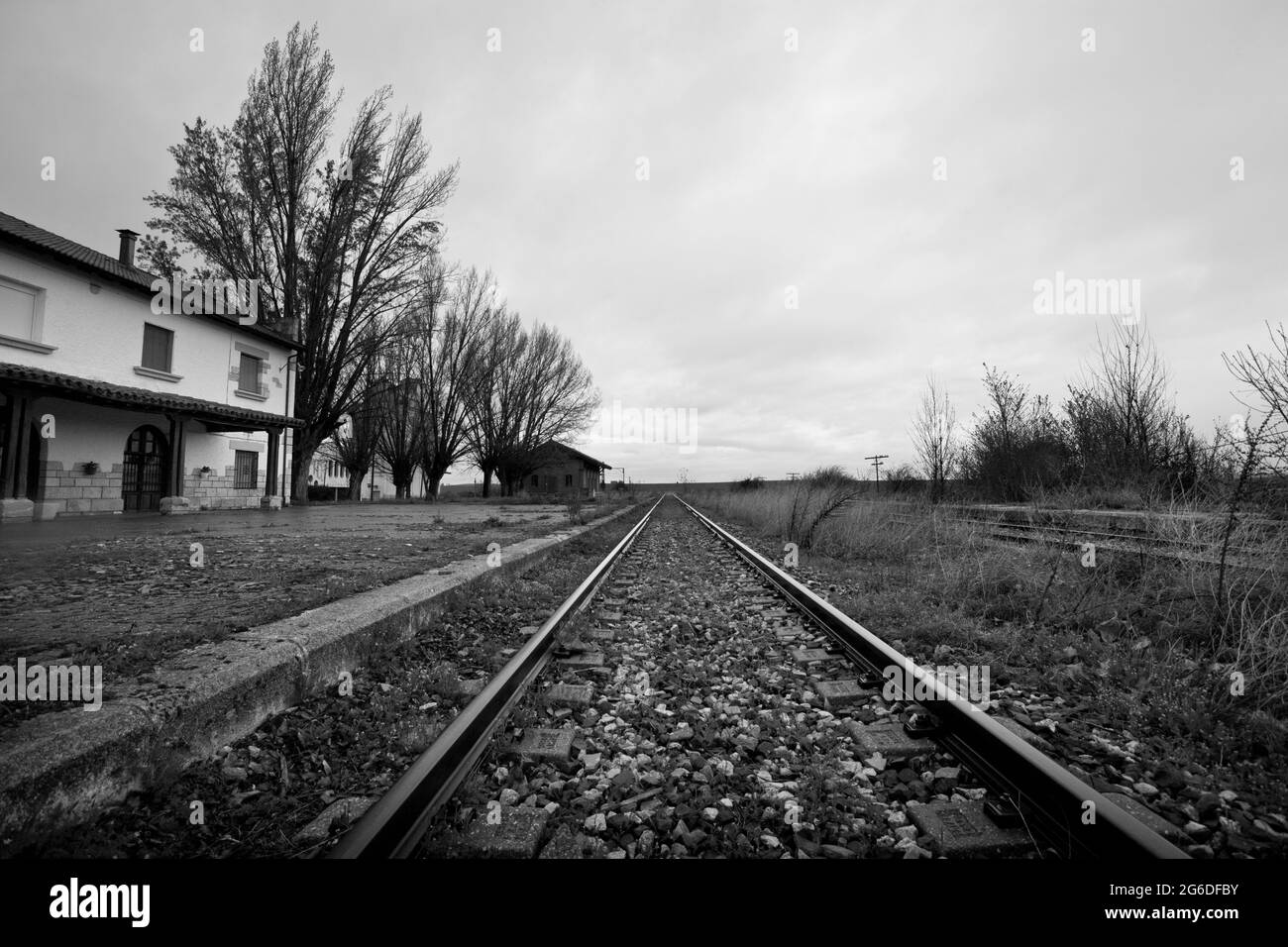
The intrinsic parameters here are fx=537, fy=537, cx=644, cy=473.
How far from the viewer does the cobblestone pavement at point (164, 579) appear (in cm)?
315

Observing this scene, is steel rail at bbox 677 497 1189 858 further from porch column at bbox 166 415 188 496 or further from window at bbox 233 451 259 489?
window at bbox 233 451 259 489

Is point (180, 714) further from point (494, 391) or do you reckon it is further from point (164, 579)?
point (494, 391)

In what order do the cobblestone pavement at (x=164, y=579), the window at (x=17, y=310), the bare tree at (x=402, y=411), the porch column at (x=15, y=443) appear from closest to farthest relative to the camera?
the cobblestone pavement at (x=164, y=579) < the porch column at (x=15, y=443) < the window at (x=17, y=310) < the bare tree at (x=402, y=411)

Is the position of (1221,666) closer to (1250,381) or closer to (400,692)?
(1250,381)

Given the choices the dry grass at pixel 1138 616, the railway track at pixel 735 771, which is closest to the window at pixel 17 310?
the railway track at pixel 735 771

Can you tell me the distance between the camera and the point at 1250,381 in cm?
492

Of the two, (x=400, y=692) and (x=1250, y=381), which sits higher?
(x=1250, y=381)

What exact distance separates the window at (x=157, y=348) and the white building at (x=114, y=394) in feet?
0.11

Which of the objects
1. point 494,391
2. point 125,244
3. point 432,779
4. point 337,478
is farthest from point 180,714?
point 337,478

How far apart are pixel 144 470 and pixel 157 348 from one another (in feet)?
12.6

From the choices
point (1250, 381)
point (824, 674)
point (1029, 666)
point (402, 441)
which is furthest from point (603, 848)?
point (402, 441)

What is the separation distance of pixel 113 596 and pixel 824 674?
5.60m

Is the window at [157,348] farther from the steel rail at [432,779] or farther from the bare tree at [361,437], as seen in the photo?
the steel rail at [432,779]
